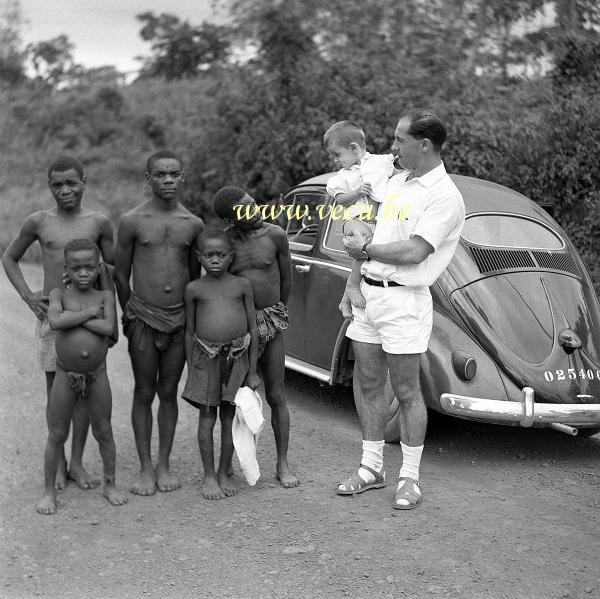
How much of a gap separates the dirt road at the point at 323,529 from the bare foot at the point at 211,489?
2.3 inches

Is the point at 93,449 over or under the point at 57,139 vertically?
under

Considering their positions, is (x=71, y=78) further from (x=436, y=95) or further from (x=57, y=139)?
(x=436, y=95)

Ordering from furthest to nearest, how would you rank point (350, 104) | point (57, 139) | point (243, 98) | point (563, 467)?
point (57, 139) → point (243, 98) → point (350, 104) → point (563, 467)

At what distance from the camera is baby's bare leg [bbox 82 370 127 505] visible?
4.40 m

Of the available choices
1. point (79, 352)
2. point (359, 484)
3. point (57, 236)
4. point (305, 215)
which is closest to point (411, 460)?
point (359, 484)

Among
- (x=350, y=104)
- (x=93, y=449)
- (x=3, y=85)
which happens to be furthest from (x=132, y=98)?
(x=93, y=449)

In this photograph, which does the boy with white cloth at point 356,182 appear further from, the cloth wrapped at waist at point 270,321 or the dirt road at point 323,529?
the dirt road at point 323,529

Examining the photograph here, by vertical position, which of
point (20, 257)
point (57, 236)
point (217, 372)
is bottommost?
point (217, 372)

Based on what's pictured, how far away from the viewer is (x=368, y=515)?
4336 millimetres

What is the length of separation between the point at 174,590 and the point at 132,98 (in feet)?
61.6

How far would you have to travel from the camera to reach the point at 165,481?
4684mm

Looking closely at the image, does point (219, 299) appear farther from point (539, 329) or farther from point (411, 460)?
point (539, 329)

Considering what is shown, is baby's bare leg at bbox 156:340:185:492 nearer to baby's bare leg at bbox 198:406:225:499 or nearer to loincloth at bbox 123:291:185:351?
loincloth at bbox 123:291:185:351

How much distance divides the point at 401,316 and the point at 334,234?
2.12 meters
